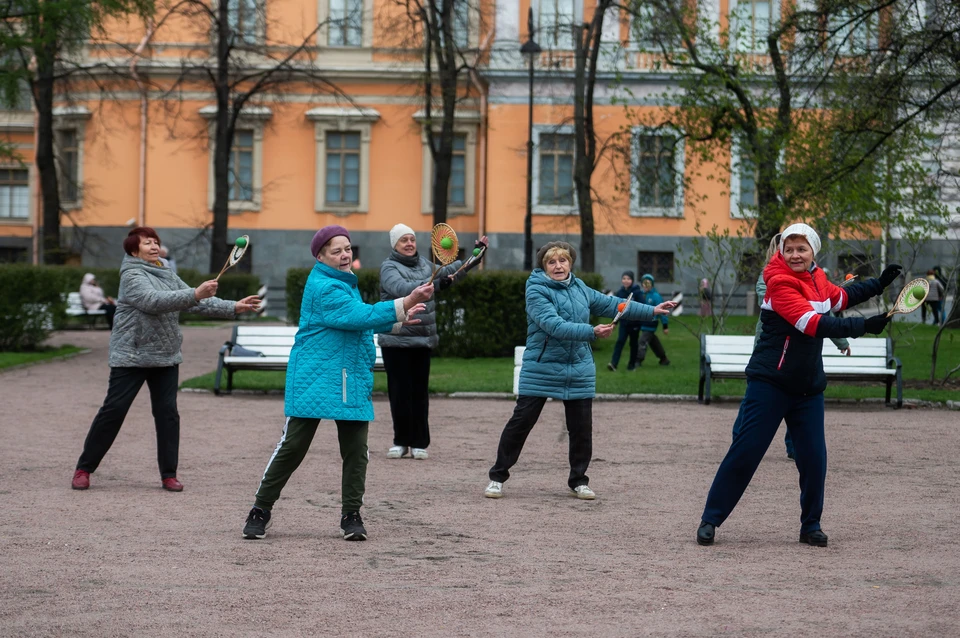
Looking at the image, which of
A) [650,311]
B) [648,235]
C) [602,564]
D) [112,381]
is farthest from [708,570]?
[648,235]

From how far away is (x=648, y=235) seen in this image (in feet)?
129

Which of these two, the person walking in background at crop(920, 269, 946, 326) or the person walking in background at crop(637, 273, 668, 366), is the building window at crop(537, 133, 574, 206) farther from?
the person walking in background at crop(637, 273, 668, 366)

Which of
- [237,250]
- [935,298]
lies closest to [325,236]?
[237,250]

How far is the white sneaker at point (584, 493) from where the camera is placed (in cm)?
898

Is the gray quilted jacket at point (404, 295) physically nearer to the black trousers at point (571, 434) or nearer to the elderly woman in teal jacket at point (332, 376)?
the black trousers at point (571, 434)

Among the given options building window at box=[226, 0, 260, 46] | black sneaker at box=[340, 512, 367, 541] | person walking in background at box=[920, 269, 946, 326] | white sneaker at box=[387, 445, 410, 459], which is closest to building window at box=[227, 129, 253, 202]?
building window at box=[226, 0, 260, 46]

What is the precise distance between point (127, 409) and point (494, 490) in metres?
2.67

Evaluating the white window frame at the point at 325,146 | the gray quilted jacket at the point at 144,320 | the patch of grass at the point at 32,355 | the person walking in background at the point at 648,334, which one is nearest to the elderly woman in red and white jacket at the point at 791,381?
the gray quilted jacket at the point at 144,320

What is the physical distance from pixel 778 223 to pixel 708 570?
1273 centimetres

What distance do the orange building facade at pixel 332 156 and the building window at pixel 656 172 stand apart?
85 cm

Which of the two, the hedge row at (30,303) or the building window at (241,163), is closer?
the hedge row at (30,303)

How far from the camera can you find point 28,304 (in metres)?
21.2

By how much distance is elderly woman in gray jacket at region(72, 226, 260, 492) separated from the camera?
9297 mm

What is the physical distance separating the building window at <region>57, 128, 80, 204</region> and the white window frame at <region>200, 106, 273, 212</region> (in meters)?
4.19
